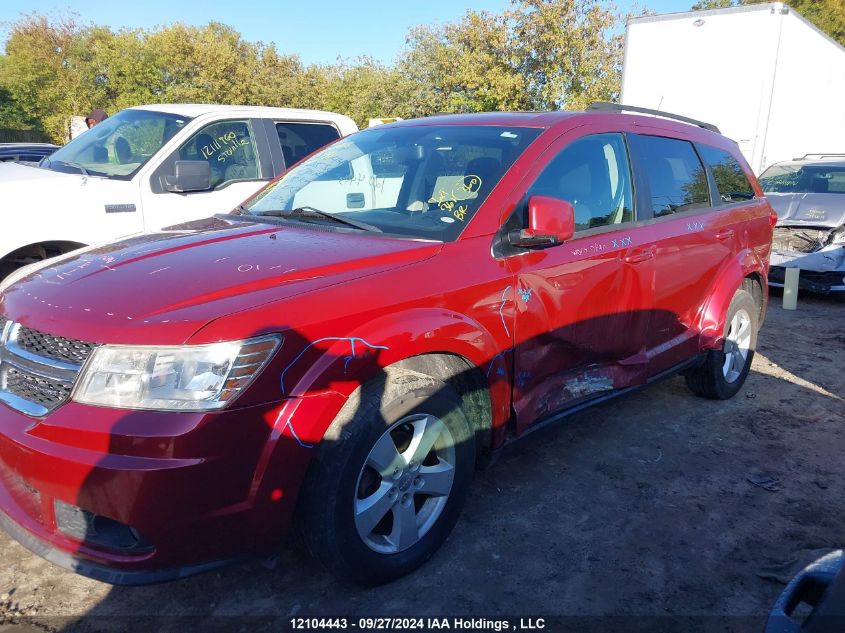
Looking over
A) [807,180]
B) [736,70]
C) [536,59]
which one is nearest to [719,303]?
[807,180]

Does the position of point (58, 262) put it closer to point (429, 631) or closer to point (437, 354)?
point (437, 354)

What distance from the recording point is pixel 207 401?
198 centimetres

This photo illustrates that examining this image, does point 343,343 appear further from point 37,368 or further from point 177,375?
point 37,368

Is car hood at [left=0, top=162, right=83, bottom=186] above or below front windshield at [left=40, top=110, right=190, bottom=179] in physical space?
below

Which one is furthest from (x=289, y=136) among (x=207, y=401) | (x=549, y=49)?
(x=549, y=49)

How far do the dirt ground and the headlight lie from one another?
956 mm

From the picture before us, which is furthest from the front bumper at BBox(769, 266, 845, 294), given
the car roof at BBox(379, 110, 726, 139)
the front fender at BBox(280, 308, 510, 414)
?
the front fender at BBox(280, 308, 510, 414)

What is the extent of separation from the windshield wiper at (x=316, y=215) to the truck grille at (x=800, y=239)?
6.52 metres

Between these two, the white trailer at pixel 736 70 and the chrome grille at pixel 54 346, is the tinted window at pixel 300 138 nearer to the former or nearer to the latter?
the chrome grille at pixel 54 346

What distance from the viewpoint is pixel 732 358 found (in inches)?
182

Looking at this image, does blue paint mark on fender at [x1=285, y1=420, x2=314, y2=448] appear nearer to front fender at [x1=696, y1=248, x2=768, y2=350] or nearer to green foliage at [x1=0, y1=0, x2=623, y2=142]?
front fender at [x1=696, y1=248, x2=768, y2=350]

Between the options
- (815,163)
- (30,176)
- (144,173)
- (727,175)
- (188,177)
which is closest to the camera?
(727,175)

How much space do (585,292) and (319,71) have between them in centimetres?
3245

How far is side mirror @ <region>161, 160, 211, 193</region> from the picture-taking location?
5109 millimetres
